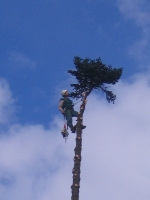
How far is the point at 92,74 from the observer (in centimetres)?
1714

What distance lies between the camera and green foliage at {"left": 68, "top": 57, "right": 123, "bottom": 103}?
17141 mm

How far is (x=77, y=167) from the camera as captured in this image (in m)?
14.9

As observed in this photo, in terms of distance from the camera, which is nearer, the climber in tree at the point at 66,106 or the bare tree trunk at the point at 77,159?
the bare tree trunk at the point at 77,159

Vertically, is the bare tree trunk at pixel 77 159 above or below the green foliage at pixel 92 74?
below

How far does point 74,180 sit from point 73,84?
4.52 meters

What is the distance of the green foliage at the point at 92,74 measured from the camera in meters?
17.1

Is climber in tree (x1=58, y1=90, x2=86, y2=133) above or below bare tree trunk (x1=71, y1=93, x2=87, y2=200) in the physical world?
above

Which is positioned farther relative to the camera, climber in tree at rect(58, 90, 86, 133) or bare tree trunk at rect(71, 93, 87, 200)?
climber in tree at rect(58, 90, 86, 133)

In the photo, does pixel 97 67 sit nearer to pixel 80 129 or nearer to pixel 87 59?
pixel 87 59

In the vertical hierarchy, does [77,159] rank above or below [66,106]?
below

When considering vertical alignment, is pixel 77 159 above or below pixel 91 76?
below

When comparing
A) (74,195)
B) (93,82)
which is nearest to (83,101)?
(93,82)

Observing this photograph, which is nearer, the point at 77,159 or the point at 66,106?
the point at 77,159

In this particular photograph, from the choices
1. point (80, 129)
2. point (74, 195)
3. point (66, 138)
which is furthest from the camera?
point (66, 138)
